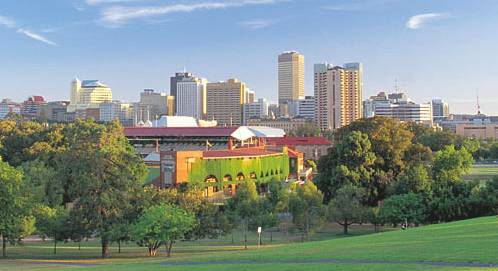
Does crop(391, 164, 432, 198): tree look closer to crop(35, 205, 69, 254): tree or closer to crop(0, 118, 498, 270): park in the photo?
crop(0, 118, 498, 270): park

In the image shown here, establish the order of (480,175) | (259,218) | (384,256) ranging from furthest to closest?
(480,175) → (259,218) → (384,256)

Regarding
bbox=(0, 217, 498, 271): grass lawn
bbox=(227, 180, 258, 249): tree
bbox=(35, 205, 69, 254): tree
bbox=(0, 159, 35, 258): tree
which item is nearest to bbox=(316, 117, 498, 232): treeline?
bbox=(227, 180, 258, 249): tree

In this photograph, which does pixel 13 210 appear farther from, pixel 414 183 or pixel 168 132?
pixel 168 132

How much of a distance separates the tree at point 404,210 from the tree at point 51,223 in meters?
25.3

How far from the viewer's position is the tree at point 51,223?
4031 cm

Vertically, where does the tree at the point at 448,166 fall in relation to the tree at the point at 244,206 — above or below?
above

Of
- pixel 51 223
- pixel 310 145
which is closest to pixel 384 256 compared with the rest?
pixel 51 223

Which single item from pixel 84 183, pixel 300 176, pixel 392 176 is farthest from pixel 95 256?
pixel 300 176

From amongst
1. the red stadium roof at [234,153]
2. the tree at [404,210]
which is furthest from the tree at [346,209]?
the red stadium roof at [234,153]

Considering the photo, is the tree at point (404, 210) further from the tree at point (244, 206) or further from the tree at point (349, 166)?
the tree at point (244, 206)

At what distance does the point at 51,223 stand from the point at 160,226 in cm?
868

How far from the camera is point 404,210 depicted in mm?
48875

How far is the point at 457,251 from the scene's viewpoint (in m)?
22.7

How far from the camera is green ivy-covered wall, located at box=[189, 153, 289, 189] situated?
78.2m
